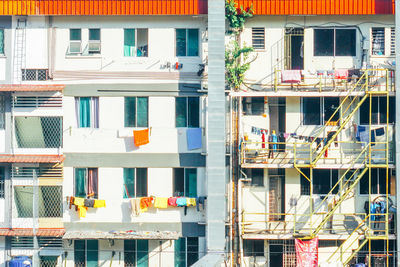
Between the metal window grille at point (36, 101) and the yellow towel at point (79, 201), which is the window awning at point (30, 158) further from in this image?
the metal window grille at point (36, 101)

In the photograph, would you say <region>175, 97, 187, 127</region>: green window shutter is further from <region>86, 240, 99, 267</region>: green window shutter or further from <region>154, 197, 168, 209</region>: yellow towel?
<region>86, 240, 99, 267</region>: green window shutter

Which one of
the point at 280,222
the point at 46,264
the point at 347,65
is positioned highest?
the point at 347,65

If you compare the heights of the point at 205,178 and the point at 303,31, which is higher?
the point at 303,31

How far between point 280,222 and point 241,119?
14.5 feet

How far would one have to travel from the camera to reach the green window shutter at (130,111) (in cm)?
2369

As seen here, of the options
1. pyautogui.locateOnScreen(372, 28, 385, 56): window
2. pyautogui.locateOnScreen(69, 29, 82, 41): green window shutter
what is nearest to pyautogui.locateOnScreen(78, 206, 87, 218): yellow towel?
pyautogui.locateOnScreen(69, 29, 82, 41): green window shutter

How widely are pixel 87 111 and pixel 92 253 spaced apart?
5747 millimetres

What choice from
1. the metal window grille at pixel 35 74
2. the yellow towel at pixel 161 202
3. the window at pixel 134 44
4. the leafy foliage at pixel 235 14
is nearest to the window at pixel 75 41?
the metal window grille at pixel 35 74

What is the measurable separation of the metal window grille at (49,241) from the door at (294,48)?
1156 centimetres

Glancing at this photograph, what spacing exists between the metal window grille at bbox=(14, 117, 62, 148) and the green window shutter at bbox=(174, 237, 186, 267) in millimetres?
6221

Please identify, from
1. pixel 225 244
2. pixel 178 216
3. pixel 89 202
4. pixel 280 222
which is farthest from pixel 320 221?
pixel 89 202

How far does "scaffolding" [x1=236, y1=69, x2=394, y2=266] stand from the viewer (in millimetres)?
22953

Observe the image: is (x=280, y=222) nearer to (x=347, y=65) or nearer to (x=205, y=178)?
(x=205, y=178)

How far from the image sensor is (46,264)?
23.9 m
